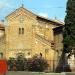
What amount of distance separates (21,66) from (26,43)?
80.4 feet

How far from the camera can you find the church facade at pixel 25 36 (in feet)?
248

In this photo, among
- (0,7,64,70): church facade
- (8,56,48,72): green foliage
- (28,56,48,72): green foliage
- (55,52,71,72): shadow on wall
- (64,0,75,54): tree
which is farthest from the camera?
(0,7,64,70): church facade

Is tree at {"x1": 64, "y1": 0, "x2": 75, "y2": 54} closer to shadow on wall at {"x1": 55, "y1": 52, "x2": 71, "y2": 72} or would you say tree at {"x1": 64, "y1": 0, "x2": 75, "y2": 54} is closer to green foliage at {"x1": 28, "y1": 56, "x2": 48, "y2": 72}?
green foliage at {"x1": 28, "y1": 56, "x2": 48, "y2": 72}

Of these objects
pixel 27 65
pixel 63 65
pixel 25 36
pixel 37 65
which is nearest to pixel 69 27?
pixel 37 65

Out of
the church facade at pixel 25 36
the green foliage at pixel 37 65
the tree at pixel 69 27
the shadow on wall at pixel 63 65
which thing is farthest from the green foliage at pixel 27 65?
the church facade at pixel 25 36

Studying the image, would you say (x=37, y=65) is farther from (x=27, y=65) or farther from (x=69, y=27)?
(x=69, y=27)

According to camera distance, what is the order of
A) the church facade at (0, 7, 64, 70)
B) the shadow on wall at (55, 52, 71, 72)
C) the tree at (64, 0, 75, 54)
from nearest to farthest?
the tree at (64, 0, 75, 54) < the shadow on wall at (55, 52, 71, 72) < the church facade at (0, 7, 64, 70)

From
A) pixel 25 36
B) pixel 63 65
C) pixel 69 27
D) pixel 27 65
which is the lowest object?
pixel 27 65

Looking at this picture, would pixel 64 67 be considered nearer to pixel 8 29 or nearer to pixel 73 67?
pixel 73 67

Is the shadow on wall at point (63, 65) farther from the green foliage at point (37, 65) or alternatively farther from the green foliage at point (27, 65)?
the green foliage at point (27, 65)

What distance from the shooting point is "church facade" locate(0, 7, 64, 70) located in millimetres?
75500

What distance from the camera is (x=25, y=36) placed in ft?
252

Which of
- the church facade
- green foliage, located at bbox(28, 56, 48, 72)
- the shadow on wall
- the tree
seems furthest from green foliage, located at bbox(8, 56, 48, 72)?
the church facade

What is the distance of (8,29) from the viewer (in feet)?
256
